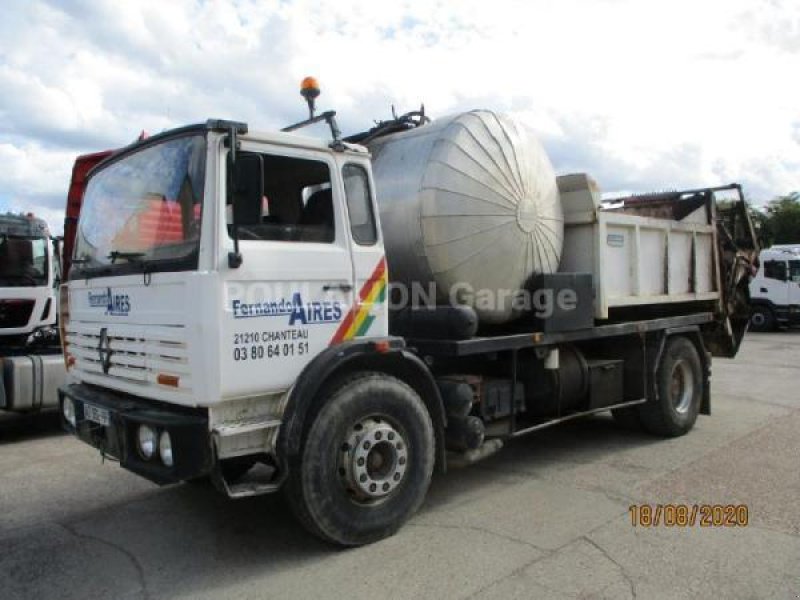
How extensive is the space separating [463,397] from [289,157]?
80.1 inches

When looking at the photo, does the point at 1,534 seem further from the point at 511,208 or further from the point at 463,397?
the point at 511,208

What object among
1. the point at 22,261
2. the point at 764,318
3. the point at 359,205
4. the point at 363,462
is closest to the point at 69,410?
the point at 363,462

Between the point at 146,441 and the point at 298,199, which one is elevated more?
the point at 298,199

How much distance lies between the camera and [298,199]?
4355mm

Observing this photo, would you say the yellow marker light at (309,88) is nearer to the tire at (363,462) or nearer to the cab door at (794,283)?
the tire at (363,462)

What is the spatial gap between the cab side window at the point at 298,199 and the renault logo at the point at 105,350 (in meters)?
1.34

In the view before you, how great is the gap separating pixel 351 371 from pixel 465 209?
5.14ft

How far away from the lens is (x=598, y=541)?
13.9 feet

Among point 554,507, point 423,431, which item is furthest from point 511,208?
point 554,507

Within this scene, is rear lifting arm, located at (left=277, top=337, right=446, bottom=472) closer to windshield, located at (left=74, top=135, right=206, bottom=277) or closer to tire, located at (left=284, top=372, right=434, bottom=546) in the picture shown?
tire, located at (left=284, top=372, right=434, bottom=546)

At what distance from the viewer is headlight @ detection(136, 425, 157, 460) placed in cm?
378

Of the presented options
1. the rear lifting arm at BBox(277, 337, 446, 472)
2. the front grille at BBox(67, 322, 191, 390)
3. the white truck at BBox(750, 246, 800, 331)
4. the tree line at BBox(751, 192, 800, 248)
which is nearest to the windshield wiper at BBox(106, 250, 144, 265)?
the front grille at BBox(67, 322, 191, 390)

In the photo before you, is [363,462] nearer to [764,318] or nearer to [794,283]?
[794,283]
